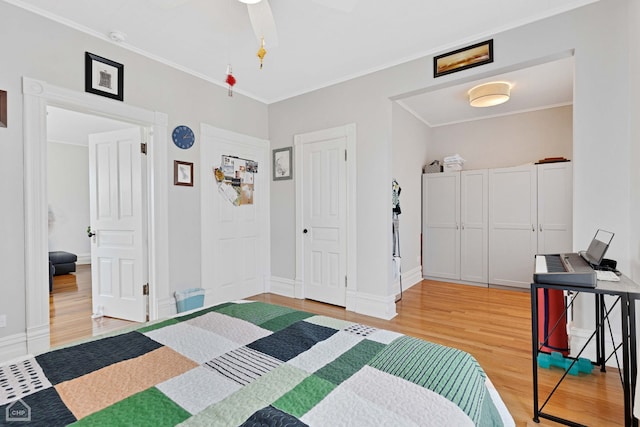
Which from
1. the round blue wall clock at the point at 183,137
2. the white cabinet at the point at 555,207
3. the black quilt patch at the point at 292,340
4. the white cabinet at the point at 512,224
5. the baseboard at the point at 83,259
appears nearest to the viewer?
the black quilt patch at the point at 292,340

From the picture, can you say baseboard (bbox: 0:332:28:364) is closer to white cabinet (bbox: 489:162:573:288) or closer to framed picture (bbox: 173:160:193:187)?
framed picture (bbox: 173:160:193:187)

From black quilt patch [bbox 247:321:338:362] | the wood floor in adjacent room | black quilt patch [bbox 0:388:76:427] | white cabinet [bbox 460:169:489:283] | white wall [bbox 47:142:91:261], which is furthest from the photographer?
white wall [bbox 47:142:91:261]

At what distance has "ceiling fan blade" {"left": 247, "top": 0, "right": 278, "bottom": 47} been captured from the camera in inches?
74.2


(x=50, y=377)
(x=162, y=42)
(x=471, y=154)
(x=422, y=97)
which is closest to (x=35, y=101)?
(x=162, y=42)

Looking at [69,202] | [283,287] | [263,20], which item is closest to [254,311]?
[263,20]

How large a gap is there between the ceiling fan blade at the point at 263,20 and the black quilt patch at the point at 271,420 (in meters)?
2.06

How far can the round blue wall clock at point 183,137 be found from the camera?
320cm

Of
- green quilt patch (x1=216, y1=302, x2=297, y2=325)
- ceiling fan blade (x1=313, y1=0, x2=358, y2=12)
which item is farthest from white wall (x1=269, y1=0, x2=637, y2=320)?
green quilt patch (x1=216, y1=302, x2=297, y2=325)

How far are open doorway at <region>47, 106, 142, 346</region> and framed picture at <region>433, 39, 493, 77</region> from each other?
158 inches

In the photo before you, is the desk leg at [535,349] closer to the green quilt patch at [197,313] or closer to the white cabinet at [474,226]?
the green quilt patch at [197,313]

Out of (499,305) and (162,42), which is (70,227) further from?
(499,305)

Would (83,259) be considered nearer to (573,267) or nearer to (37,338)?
(37,338)

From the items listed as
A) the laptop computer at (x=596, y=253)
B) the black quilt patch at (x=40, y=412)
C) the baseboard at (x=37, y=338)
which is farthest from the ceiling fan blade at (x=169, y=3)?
the laptop computer at (x=596, y=253)

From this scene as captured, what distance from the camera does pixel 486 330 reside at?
2939 millimetres
